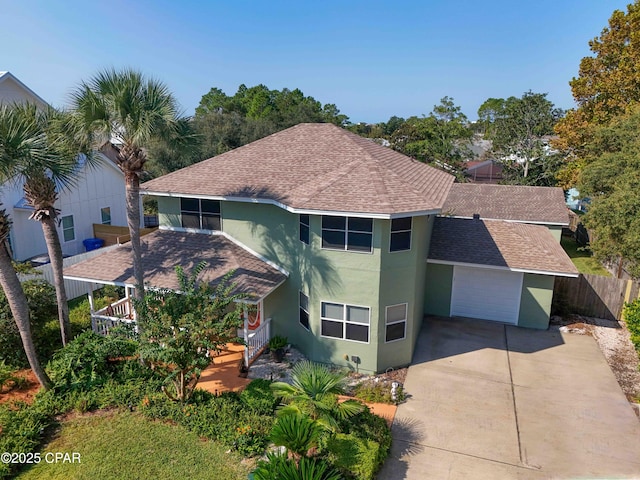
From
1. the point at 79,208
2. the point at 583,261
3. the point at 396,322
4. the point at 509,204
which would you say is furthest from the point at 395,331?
the point at 79,208

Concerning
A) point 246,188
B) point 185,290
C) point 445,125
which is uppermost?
point 445,125

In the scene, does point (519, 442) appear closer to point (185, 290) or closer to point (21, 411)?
point (185, 290)

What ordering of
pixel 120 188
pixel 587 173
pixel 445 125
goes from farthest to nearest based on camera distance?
1. pixel 445 125
2. pixel 120 188
3. pixel 587 173

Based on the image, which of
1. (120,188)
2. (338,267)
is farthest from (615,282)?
(120,188)

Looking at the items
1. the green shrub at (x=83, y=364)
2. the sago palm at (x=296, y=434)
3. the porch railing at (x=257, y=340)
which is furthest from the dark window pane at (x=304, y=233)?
the sago palm at (x=296, y=434)

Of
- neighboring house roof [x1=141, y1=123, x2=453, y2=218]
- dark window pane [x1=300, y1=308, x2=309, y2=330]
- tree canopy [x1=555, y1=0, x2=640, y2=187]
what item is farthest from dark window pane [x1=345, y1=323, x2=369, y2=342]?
tree canopy [x1=555, y1=0, x2=640, y2=187]

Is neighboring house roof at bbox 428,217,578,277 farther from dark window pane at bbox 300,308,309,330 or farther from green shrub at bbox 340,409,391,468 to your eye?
green shrub at bbox 340,409,391,468

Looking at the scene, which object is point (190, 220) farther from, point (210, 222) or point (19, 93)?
point (19, 93)
